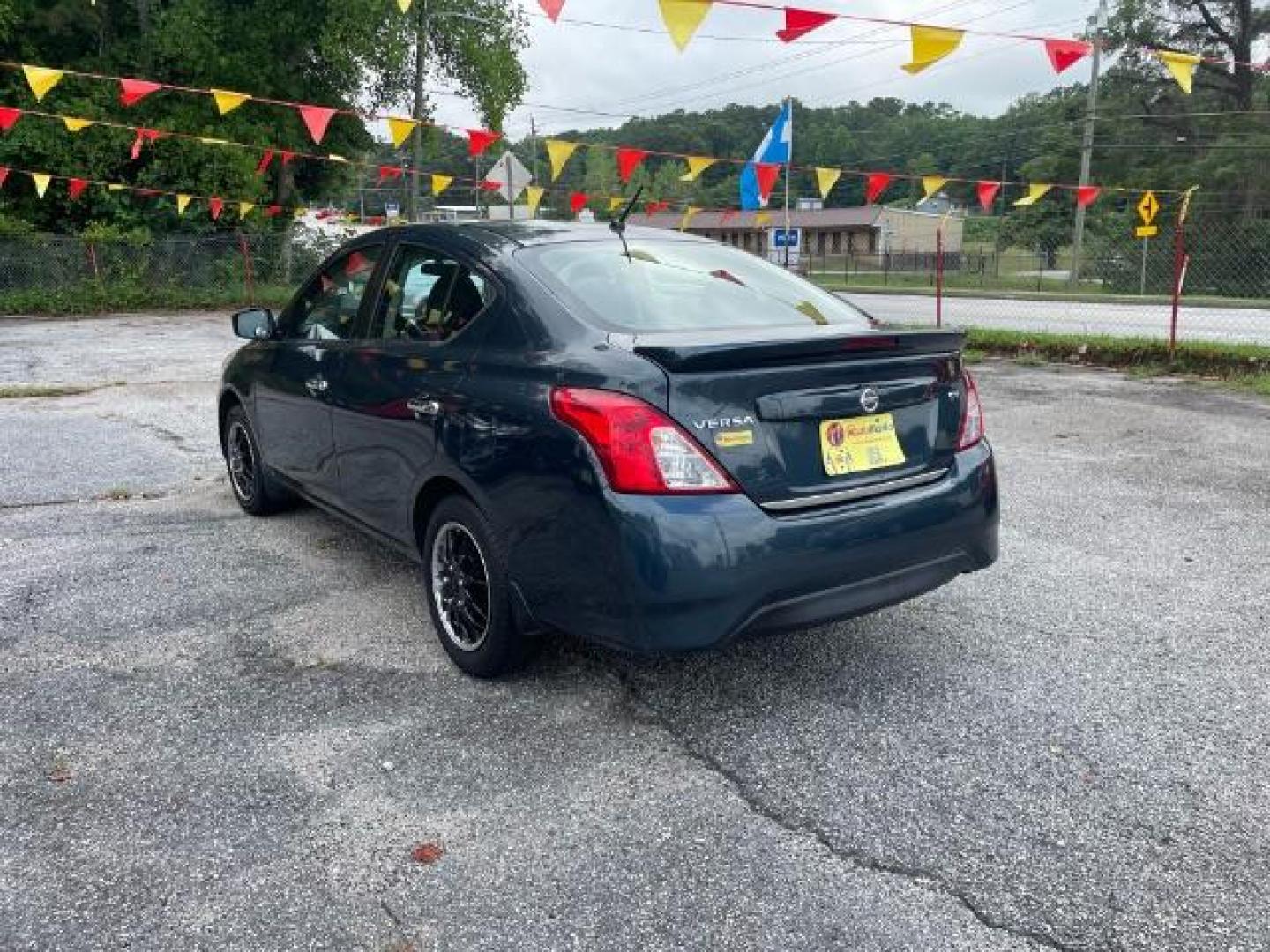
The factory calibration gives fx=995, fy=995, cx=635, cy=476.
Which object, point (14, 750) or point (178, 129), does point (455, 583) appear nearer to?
point (14, 750)

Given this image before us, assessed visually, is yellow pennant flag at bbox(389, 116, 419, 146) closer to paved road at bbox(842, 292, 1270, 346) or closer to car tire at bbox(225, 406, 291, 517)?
paved road at bbox(842, 292, 1270, 346)

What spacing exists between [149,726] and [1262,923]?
3.03 meters

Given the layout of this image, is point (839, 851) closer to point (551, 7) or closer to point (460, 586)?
point (460, 586)

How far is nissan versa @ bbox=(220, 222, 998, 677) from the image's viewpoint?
108 inches

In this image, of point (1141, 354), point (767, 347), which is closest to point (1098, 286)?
point (1141, 354)

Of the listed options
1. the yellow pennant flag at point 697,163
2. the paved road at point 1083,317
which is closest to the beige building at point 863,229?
the paved road at point 1083,317

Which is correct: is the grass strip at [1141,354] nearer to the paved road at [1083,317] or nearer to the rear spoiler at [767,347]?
the paved road at [1083,317]

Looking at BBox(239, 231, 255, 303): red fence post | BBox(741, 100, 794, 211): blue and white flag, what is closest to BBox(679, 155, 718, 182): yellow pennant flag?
BBox(741, 100, 794, 211): blue and white flag

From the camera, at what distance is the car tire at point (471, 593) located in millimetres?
3174

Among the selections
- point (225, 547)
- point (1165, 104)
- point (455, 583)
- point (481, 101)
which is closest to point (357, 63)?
point (481, 101)

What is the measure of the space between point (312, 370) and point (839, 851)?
9.96 feet

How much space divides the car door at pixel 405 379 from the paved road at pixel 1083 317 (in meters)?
11.4

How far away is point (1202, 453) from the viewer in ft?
22.3

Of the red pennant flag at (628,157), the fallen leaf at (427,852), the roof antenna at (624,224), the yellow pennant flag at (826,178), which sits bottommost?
the fallen leaf at (427,852)
